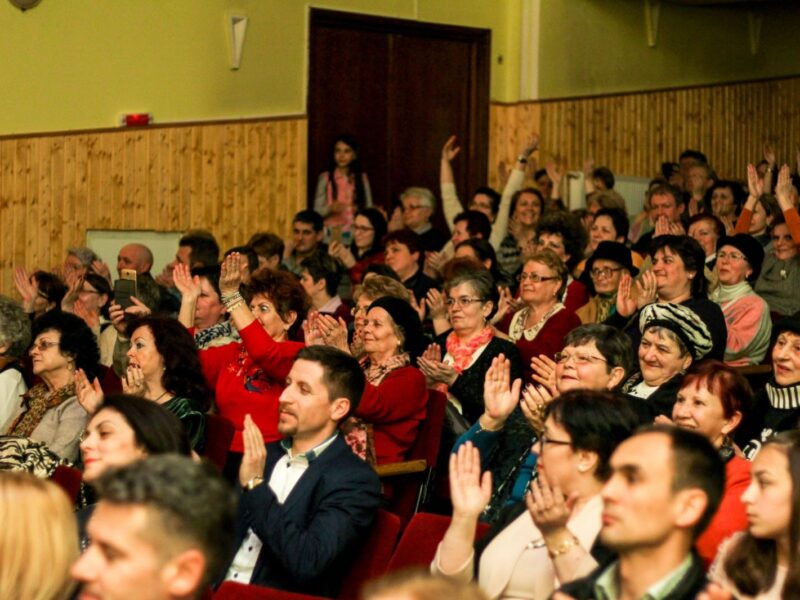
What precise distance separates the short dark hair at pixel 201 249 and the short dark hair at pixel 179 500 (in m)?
4.48

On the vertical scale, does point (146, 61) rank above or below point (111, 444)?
above

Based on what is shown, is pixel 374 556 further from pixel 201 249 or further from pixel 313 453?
pixel 201 249

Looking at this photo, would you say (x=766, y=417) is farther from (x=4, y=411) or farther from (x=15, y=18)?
(x=15, y=18)

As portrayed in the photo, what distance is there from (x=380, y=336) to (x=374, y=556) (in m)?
1.48

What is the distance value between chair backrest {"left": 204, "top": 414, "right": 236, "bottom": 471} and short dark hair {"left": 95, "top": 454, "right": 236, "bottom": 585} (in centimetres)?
197

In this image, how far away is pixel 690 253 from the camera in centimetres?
536

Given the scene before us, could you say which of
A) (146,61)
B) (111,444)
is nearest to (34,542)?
(111,444)

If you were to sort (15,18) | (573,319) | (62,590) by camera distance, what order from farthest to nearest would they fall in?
(15,18) → (573,319) → (62,590)

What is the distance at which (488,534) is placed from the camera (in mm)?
3082

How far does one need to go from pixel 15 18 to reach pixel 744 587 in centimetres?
588

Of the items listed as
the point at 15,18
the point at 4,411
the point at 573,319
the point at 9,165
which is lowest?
the point at 4,411

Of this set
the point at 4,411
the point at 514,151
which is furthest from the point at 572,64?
the point at 4,411

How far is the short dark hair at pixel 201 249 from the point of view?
22.1ft

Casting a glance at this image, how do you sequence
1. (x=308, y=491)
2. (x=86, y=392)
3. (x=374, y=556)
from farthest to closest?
(x=86, y=392) → (x=308, y=491) → (x=374, y=556)
